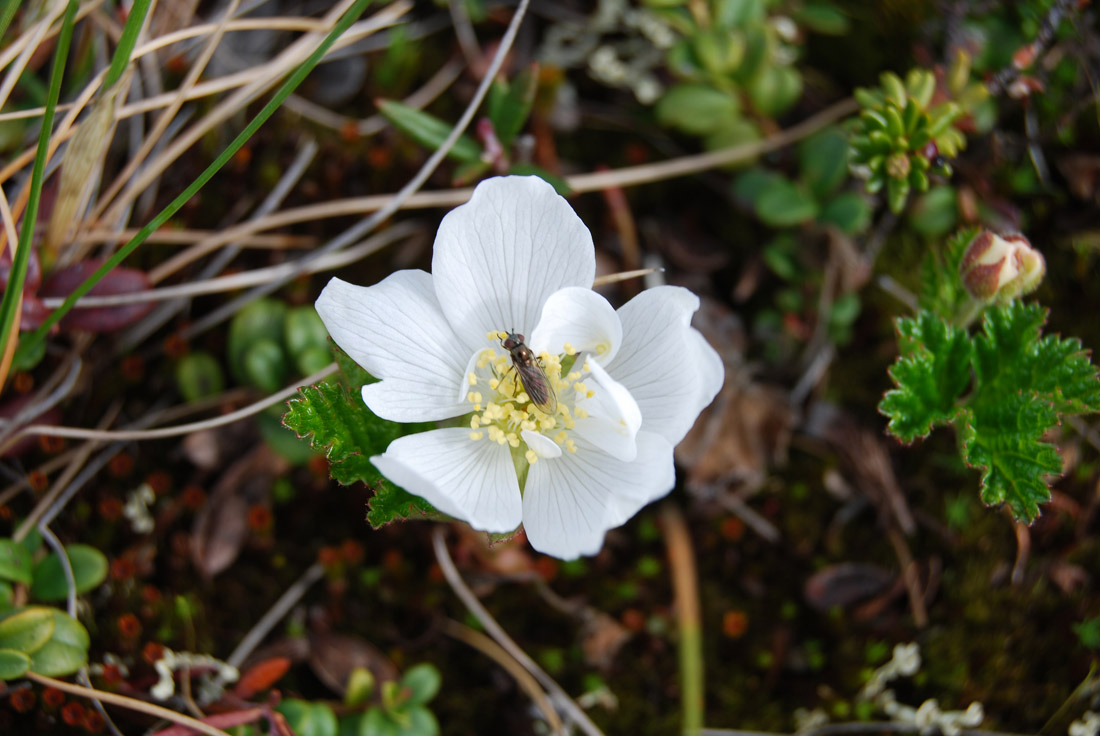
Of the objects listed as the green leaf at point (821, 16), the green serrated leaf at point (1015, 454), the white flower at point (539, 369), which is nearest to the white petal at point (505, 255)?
the white flower at point (539, 369)

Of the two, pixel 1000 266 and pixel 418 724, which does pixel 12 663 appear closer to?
pixel 418 724

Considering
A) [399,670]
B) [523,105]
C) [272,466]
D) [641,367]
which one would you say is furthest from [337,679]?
[523,105]

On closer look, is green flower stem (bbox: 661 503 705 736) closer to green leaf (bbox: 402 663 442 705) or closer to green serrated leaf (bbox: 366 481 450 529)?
green leaf (bbox: 402 663 442 705)

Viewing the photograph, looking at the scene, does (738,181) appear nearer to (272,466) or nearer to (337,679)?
(272,466)

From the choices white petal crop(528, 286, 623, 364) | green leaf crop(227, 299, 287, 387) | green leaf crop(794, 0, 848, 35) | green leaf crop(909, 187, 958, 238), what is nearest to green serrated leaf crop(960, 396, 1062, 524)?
green leaf crop(909, 187, 958, 238)

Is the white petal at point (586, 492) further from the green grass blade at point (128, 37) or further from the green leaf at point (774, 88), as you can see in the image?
the green leaf at point (774, 88)

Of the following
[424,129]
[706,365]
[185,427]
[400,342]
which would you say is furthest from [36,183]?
[706,365]
